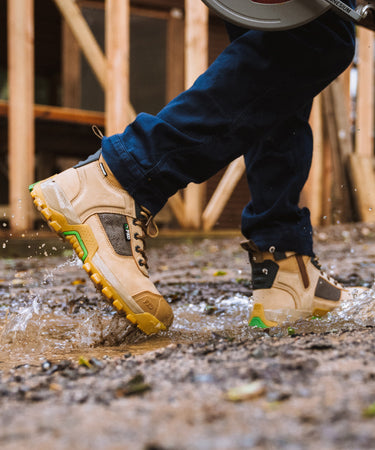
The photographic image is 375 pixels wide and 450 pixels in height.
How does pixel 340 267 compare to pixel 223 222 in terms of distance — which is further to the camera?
pixel 223 222

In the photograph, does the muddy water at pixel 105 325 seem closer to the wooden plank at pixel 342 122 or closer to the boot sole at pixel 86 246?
the boot sole at pixel 86 246

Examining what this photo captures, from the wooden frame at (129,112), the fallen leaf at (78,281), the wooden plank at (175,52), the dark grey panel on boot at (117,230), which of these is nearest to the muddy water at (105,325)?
the dark grey panel on boot at (117,230)

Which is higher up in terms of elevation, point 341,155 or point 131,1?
point 131,1

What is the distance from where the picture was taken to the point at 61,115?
4.62m

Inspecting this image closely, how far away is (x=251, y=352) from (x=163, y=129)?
612 mm

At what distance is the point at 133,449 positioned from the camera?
0.60 meters

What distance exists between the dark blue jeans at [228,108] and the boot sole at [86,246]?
17 centimetres

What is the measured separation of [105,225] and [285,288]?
1.93ft

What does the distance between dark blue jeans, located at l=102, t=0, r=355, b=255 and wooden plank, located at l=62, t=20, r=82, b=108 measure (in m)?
5.37

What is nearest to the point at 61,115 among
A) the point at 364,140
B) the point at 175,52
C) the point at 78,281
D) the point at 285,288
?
the point at 78,281

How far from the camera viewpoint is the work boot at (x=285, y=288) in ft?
5.22

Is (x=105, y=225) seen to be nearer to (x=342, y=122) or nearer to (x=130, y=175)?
(x=130, y=175)

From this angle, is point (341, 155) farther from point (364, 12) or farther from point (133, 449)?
point (133, 449)

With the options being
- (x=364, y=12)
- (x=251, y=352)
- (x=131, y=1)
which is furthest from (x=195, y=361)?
(x=131, y=1)
